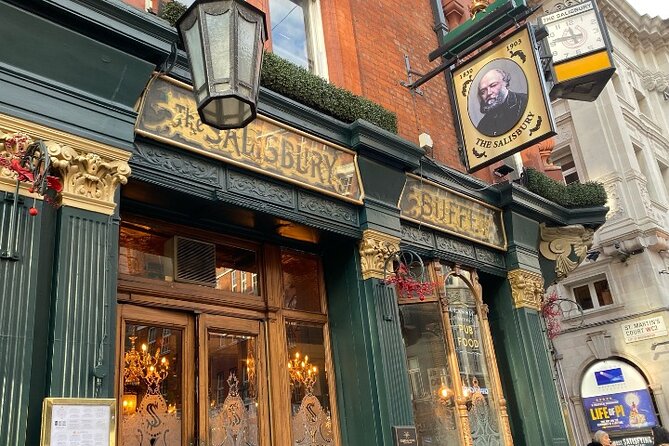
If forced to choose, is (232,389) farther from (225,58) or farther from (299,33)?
(299,33)

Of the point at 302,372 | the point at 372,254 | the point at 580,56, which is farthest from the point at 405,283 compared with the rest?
the point at 580,56

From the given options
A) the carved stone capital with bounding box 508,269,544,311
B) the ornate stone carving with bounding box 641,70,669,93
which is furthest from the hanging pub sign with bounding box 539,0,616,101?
the ornate stone carving with bounding box 641,70,669,93

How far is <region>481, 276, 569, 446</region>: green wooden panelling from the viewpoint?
826 centimetres

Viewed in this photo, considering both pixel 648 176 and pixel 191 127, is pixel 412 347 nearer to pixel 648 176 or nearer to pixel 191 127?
pixel 191 127

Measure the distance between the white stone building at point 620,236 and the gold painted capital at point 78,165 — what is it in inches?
588

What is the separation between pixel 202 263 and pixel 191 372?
1104mm

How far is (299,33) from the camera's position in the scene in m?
8.21

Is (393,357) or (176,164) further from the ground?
(176,164)

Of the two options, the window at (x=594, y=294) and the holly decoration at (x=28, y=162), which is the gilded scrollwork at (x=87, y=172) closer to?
the holly decoration at (x=28, y=162)

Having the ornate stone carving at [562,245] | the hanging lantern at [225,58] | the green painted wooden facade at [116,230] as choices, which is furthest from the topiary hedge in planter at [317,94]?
the ornate stone carving at [562,245]

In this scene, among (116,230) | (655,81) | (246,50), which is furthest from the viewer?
(655,81)

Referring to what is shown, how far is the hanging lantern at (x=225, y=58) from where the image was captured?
395 cm

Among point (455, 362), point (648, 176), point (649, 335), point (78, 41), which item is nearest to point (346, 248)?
point (455, 362)

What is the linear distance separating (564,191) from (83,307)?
8.10 m
